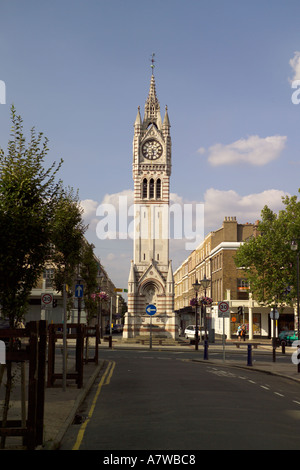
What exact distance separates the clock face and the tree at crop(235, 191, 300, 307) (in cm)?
1834

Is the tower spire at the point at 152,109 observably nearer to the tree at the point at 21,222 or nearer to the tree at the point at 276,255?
the tree at the point at 276,255

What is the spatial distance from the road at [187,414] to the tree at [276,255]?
3370cm

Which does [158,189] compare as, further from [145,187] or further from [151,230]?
[151,230]

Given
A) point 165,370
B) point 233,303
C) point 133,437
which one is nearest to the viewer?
point 133,437

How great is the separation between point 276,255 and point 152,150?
2215cm

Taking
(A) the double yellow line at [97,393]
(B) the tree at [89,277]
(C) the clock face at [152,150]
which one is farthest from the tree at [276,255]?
(A) the double yellow line at [97,393]

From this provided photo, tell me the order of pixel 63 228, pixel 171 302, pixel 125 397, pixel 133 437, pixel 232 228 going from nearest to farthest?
pixel 133 437, pixel 125 397, pixel 63 228, pixel 171 302, pixel 232 228

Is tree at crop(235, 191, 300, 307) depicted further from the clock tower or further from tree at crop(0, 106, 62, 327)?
tree at crop(0, 106, 62, 327)

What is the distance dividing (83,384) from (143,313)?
45.7 m

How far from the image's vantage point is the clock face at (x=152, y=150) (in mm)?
69438

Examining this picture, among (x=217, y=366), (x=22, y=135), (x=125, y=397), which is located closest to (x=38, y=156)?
(x=22, y=135)

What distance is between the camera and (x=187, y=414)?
500 inches

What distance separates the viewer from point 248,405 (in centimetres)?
1465

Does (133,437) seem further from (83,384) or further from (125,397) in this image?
(83,384)
